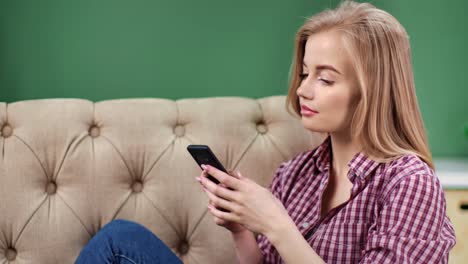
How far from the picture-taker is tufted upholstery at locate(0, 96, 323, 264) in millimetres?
1458

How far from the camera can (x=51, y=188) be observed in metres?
1.50

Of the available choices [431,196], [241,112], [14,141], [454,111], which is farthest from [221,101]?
[454,111]

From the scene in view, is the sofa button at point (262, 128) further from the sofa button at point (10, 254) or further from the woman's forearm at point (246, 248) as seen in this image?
the sofa button at point (10, 254)

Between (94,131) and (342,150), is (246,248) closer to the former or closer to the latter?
(342,150)

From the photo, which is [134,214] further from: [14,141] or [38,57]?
[38,57]

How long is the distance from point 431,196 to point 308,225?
0.92ft

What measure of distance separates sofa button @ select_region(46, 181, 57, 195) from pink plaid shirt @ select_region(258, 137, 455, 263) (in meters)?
0.50

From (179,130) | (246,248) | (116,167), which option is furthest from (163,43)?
(246,248)

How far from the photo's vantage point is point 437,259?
1.09 metres

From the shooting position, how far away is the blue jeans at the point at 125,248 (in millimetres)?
1281

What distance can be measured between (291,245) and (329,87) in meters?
0.31

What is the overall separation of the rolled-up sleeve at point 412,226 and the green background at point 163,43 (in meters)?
0.92

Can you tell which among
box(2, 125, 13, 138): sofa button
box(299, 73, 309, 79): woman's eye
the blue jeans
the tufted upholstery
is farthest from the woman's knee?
box(299, 73, 309, 79): woman's eye

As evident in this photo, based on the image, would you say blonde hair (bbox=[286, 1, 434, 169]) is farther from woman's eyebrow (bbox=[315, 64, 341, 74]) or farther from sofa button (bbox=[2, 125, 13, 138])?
sofa button (bbox=[2, 125, 13, 138])
